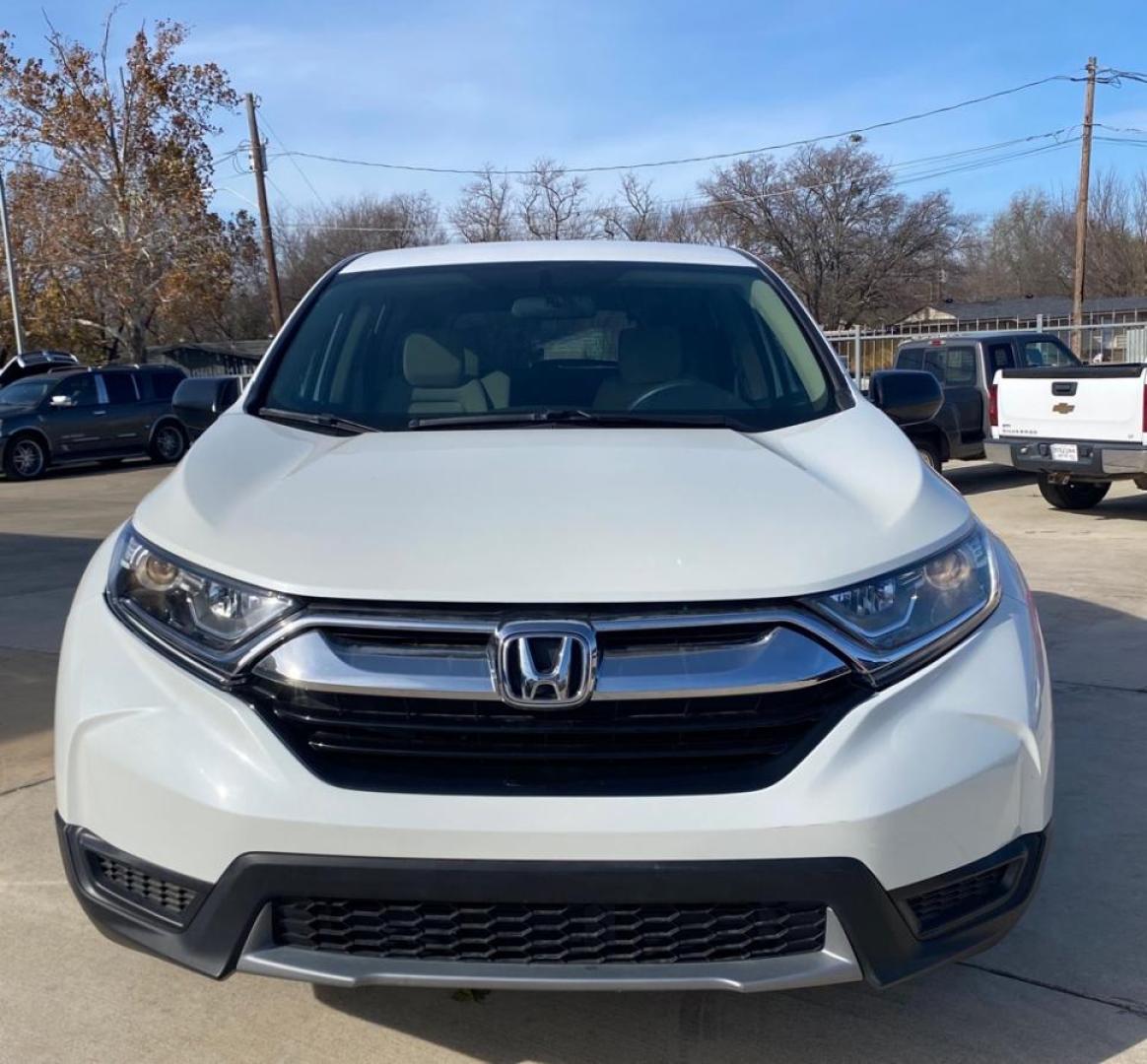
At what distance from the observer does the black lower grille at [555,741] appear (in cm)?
214

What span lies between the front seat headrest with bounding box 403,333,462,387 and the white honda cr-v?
42.0 inches

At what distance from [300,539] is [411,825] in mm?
593

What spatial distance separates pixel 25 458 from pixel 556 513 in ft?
65.2

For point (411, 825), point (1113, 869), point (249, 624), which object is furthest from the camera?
point (1113, 869)

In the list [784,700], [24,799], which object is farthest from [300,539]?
[24,799]

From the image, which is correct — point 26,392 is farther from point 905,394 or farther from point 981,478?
point 905,394

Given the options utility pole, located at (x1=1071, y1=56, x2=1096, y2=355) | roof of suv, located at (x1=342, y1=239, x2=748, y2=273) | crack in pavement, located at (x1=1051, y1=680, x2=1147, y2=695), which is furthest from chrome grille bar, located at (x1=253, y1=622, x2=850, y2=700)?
utility pole, located at (x1=1071, y1=56, x2=1096, y2=355)

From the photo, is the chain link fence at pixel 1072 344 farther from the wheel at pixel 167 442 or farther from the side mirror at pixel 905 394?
the side mirror at pixel 905 394

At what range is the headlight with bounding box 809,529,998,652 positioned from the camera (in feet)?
7.33

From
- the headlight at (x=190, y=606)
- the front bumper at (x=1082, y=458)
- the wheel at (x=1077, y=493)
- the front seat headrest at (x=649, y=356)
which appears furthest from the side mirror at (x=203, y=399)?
the wheel at (x=1077, y=493)

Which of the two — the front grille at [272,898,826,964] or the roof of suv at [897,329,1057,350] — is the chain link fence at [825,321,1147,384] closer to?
the roof of suv at [897,329,1057,350]

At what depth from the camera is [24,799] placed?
4.21 metres

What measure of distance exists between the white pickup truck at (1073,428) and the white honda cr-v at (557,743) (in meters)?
8.46

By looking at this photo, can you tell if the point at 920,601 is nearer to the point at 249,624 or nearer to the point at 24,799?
the point at 249,624
